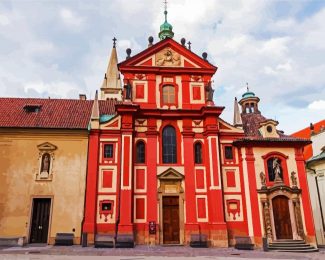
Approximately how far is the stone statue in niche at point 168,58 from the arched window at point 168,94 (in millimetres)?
1997

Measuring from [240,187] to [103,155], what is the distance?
10.5m

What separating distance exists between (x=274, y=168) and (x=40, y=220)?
17.5 metres

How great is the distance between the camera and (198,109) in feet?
80.6

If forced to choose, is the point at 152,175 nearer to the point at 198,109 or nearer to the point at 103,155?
the point at 103,155

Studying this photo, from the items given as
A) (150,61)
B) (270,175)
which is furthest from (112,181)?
(270,175)

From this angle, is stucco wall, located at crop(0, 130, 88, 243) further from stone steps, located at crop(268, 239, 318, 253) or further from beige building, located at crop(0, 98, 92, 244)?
stone steps, located at crop(268, 239, 318, 253)

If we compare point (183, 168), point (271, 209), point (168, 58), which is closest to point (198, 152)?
point (183, 168)

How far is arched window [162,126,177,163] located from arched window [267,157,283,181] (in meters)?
7.30

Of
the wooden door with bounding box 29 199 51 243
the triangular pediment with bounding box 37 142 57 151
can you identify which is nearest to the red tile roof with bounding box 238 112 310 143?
the triangular pediment with bounding box 37 142 57 151

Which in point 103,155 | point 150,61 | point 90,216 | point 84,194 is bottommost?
point 90,216

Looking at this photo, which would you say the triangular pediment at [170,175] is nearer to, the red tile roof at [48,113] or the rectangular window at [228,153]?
the rectangular window at [228,153]

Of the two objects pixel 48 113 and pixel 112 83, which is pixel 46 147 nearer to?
pixel 48 113

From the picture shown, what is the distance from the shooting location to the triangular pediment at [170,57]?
25.6m

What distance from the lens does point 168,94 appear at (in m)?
25.3
